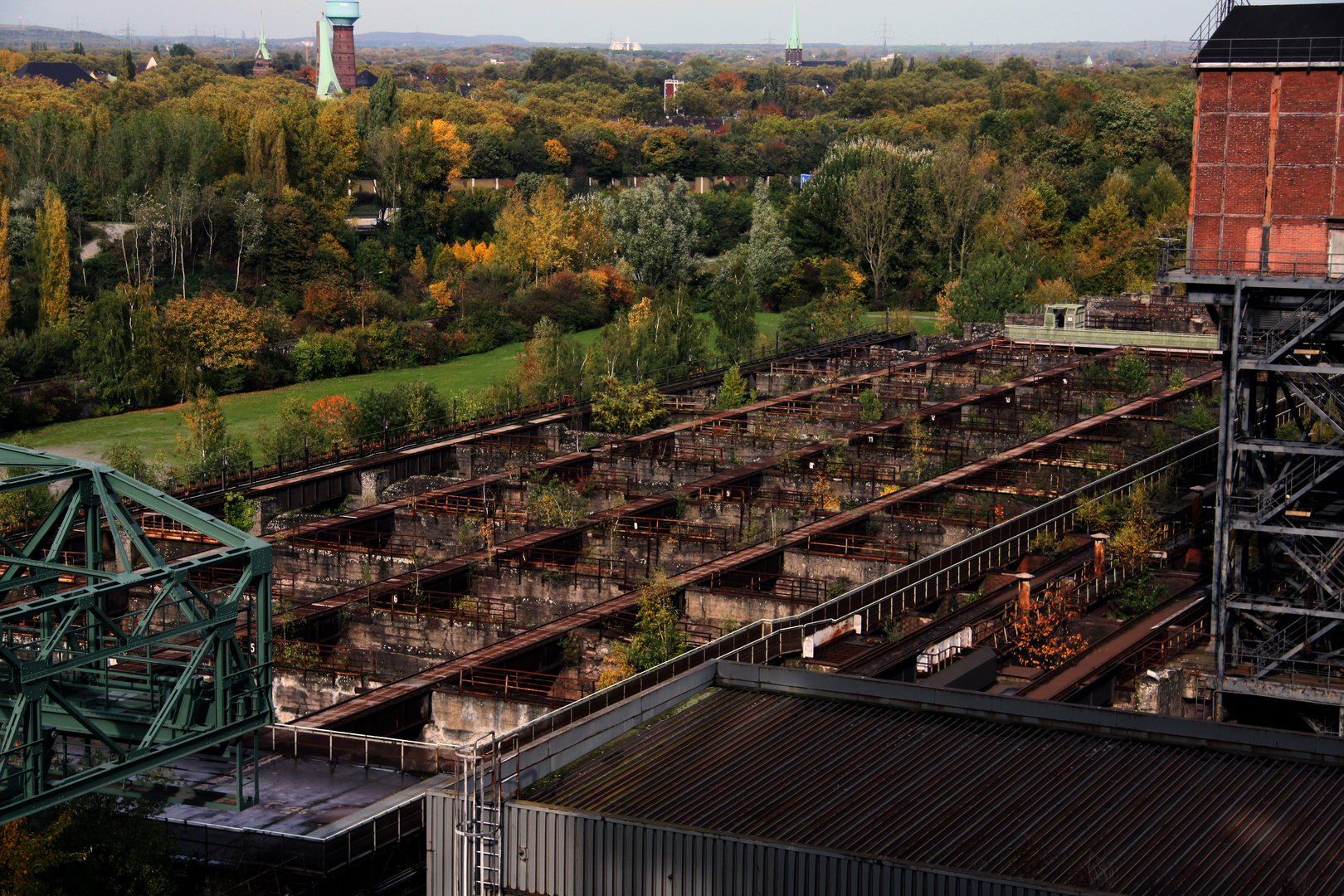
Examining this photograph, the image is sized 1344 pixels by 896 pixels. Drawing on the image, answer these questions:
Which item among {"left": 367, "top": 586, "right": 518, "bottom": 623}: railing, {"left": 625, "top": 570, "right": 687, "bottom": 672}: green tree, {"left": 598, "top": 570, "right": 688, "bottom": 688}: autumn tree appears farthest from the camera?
{"left": 367, "top": 586, "right": 518, "bottom": 623}: railing

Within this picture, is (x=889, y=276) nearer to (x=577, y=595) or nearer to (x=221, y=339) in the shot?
(x=221, y=339)

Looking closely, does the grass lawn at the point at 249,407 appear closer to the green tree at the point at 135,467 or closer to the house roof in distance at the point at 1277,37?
the green tree at the point at 135,467

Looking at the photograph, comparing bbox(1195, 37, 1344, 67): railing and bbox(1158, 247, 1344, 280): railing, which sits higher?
bbox(1195, 37, 1344, 67): railing

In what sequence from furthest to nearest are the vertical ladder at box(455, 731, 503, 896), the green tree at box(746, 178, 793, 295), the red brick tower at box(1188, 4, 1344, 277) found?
the green tree at box(746, 178, 793, 295), the red brick tower at box(1188, 4, 1344, 277), the vertical ladder at box(455, 731, 503, 896)

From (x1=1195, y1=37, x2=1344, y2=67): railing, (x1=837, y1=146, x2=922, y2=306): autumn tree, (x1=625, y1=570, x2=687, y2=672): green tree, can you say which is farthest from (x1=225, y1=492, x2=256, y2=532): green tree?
(x1=837, y1=146, x2=922, y2=306): autumn tree

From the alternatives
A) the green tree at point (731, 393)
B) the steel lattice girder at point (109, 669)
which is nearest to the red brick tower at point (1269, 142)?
the steel lattice girder at point (109, 669)

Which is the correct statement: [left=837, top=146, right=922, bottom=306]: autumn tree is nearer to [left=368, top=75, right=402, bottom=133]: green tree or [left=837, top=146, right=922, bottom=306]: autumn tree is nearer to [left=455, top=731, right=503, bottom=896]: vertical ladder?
[left=368, top=75, right=402, bottom=133]: green tree

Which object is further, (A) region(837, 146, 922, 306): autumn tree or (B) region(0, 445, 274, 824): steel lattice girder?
(A) region(837, 146, 922, 306): autumn tree
